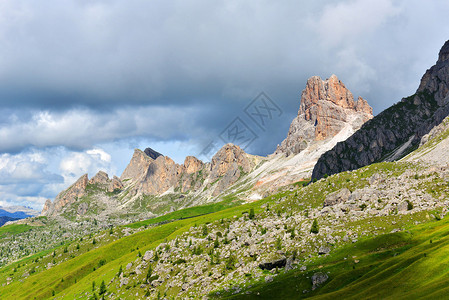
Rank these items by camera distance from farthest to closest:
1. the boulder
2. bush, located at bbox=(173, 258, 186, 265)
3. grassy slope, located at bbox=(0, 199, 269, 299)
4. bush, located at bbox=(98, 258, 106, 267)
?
bush, located at bbox=(98, 258, 106, 267)
grassy slope, located at bbox=(0, 199, 269, 299)
bush, located at bbox=(173, 258, 186, 265)
the boulder

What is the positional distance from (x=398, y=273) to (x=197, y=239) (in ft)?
240

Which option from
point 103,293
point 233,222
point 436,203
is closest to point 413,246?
point 436,203

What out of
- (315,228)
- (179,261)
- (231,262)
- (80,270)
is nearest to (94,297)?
(179,261)

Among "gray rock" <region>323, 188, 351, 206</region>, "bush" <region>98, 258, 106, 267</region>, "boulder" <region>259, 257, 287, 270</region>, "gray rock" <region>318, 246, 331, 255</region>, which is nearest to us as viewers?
"gray rock" <region>318, 246, 331, 255</region>

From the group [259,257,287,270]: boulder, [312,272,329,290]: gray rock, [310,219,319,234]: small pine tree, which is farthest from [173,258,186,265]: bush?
[312,272,329,290]: gray rock

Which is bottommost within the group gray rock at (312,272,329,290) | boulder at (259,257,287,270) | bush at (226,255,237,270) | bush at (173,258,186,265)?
gray rock at (312,272,329,290)

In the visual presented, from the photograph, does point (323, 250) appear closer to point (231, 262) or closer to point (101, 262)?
point (231, 262)

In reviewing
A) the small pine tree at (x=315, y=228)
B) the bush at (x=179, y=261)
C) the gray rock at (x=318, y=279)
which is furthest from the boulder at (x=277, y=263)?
the bush at (x=179, y=261)

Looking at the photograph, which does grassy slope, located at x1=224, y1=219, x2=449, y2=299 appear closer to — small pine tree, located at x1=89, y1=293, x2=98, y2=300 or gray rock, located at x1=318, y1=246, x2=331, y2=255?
gray rock, located at x1=318, y1=246, x2=331, y2=255

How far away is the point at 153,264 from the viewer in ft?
336

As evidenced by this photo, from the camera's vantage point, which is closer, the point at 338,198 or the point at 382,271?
the point at 382,271

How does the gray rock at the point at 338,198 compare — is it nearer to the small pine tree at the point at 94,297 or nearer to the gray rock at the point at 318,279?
the gray rock at the point at 318,279

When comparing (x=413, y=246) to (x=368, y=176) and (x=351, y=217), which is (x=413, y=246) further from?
(x=368, y=176)

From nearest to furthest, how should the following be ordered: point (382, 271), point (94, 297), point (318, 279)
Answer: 1. point (382, 271)
2. point (318, 279)
3. point (94, 297)
